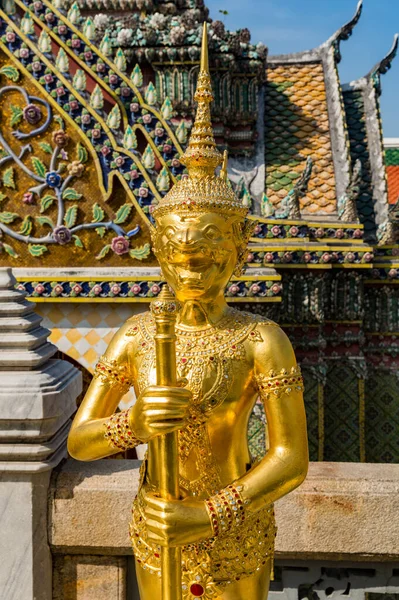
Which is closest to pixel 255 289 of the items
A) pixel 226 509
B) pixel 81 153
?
pixel 81 153

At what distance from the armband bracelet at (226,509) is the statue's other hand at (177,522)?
0.02 m

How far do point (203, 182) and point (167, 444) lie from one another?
0.91 metres

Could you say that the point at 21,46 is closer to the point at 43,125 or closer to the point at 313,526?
the point at 43,125

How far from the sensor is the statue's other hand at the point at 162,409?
1.87 m

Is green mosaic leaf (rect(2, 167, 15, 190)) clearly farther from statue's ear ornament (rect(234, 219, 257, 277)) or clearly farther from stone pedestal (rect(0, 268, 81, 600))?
statue's ear ornament (rect(234, 219, 257, 277))

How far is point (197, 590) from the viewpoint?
6.92 ft

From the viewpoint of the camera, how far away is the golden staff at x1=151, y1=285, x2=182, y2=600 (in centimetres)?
189

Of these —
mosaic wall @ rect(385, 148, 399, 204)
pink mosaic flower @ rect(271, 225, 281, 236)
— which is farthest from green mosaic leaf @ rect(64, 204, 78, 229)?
mosaic wall @ rect(385, 148, 399, 204)

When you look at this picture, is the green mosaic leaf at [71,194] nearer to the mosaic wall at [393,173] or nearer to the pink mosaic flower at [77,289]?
the pink mosaic flower at [77,289]

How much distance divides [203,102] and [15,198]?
3.56 meters

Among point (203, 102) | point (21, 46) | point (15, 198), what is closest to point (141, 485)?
point (203, 102)

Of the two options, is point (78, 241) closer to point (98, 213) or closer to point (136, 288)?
point (98, 213)

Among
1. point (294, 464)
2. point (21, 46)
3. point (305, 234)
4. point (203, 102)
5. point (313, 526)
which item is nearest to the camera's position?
point (294, 464)

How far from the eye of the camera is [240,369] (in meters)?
2.15
